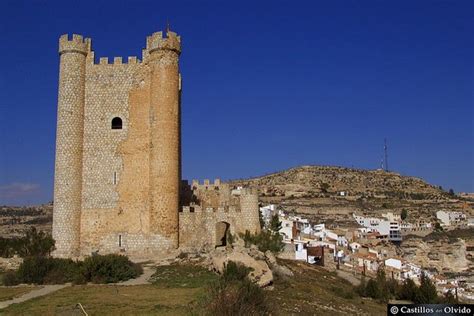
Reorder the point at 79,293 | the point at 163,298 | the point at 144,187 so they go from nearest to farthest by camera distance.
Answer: the point at 163,298 < the point at 79,293 < the point at 144,187

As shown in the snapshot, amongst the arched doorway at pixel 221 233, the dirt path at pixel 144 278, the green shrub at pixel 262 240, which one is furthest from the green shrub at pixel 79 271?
the arched doorway at pixel 221 233

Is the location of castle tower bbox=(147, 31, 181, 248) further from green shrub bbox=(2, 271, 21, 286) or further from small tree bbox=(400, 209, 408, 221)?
small tree bbox=(400, 209, 408, 221)

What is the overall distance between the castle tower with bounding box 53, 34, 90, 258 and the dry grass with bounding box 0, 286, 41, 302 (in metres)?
4.91

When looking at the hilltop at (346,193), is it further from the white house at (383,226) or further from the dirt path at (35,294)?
the dirt path at (35,294)

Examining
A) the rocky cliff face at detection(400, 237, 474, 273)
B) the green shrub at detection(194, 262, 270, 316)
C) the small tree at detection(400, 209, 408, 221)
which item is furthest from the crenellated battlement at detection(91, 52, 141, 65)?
the small tree at detection(400, 209, 408, 221)

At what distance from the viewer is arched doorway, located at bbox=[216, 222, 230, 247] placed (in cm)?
2617

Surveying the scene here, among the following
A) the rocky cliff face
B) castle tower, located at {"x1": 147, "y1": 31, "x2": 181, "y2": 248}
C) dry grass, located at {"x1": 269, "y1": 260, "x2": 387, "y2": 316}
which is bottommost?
the rocky cliff face

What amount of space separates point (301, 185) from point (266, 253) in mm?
76463

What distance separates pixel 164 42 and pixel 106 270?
34.3ft

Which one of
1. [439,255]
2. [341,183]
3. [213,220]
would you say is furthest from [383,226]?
[213,220]

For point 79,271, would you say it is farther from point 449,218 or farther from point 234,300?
point 449,218

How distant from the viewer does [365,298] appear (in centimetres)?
2391

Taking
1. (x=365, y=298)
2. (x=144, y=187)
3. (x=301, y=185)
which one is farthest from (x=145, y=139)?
(x=301, y=185)

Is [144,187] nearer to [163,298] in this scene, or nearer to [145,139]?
[145,139]
